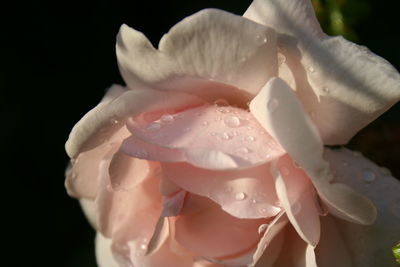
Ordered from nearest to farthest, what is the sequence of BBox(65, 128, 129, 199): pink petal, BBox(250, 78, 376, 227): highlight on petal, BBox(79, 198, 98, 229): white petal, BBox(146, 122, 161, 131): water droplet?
1. BBox(250, 78, 376, 227): highlight on petal
2. BBox(146, 122, 161, 131): water droplet
3. BBox(65, 128, 129, 199): pink petal
4. BBox(79, 198, 98, 229): white petal

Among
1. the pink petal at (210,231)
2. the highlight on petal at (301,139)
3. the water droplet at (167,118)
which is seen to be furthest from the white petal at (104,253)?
the highlight on petal at (301,139)

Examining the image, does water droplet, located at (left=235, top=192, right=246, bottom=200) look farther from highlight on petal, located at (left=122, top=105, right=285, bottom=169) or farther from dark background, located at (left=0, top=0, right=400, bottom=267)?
dark background, located at (left=0, top=0, right=400, bottom=267)

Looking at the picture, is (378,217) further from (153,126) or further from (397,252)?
(153,126)

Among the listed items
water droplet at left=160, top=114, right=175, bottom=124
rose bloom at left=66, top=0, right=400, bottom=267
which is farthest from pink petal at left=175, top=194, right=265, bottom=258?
water droplet at left=160, top=114, right=175, bottom=124

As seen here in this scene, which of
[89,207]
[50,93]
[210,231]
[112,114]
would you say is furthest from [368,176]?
[50,93]

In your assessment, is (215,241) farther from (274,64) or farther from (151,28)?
(151,28)

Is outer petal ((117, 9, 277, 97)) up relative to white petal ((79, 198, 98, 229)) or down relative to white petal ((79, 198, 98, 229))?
up

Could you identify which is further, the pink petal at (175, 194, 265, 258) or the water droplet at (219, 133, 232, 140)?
the pink petal at (175, 194, 265, 258)

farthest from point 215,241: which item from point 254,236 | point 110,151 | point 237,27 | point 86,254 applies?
point 86,254
